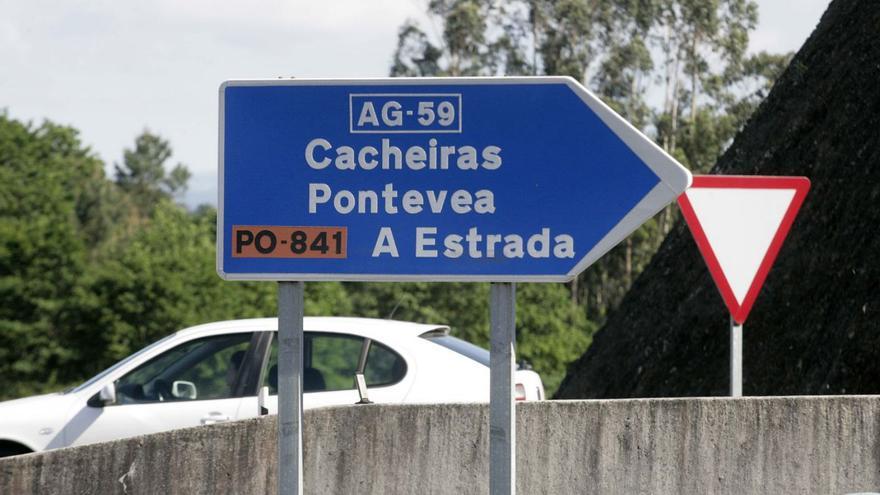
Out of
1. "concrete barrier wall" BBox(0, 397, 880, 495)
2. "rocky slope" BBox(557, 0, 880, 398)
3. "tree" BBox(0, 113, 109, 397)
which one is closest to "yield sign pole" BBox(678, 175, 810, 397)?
"concrete barrier wall" BBox(0, 397, 880, 495)

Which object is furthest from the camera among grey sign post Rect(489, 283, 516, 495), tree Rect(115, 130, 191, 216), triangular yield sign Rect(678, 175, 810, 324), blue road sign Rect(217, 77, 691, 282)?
tree Rect(115, 130, 191, 216)

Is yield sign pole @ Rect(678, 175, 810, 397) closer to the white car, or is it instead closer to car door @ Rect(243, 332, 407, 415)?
the white car

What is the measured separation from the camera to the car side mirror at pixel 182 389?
940 cm

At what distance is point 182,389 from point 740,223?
459 cm

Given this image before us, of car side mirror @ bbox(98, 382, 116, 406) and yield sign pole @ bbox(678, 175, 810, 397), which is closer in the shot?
yield sign pole @ bbox(678, 175, 810, 397)

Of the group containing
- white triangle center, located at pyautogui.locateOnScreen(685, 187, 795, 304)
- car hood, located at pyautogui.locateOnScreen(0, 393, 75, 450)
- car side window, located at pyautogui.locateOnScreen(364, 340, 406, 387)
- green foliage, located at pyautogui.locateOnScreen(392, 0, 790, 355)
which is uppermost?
green foliage, located at pyautogui.locateOnScreen(392, 0, 790, 355)

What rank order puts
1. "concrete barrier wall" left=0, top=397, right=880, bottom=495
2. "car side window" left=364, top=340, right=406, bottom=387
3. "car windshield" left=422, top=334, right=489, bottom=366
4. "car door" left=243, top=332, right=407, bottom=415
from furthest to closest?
"car windshield" left=422, top=334, right=489, bottom=366 < "car side window" left=364, top=340, right=406, bottom=387 < "car door" left=243, top=332, right=407, bottom=415 < "concrete barrier wall" left=0, top=397, right=880, bottom=495

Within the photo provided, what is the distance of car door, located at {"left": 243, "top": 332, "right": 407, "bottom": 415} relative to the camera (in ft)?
29.8

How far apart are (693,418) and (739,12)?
45.0 meters

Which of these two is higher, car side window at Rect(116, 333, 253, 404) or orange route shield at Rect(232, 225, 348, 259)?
orange route shield at Rect(232, 225, 348, 259)

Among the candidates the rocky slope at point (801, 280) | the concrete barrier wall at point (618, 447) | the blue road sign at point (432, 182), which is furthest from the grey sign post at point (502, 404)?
the rocky slope at point (801, 280)

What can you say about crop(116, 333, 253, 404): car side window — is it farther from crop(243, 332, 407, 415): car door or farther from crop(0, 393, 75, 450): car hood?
crop(0, 393, 75, 450): car hood

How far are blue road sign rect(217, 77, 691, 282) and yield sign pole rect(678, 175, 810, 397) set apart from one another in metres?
2.68

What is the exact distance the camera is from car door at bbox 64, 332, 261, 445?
30.2 feet
